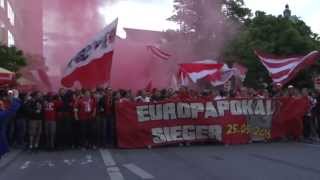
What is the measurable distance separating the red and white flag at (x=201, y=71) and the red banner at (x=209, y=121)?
7.65 meters

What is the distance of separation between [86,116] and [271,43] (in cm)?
3136

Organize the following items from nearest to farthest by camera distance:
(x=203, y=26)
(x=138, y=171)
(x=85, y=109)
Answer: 1. (x=138, y=171)
2. (x=85, y=109)
3. (x=203, y=26)

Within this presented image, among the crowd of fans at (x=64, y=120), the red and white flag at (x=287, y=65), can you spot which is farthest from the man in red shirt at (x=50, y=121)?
the red and white flag at (x=287, y=65)

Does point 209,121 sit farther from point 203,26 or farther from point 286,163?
point 203,26

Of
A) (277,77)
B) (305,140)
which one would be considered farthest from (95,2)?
(305,140)

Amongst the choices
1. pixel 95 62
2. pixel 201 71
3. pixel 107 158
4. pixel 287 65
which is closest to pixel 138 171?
pixel 107 158

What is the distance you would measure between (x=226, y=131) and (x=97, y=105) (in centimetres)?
381

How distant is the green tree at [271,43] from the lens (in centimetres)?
4881

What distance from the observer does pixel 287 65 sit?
24.5 m

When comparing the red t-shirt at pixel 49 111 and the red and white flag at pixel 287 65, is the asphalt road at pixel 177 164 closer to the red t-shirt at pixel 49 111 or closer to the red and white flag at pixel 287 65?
the red t-shirt at pixel 49 111

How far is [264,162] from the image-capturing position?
1534 centimetres

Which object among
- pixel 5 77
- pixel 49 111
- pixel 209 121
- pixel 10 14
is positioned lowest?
pixel 209 121

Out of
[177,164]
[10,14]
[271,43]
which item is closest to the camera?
[177,164]

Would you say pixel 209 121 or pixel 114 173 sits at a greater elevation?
pixel 209 121
